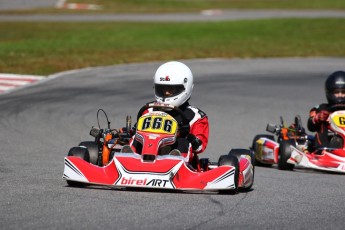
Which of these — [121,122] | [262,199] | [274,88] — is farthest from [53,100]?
[262,199]

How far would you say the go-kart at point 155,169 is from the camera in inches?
317

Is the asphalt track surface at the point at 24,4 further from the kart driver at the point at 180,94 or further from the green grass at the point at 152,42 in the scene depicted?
Result: the kart driver at the point at 180,94

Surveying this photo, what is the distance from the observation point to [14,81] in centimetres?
1884

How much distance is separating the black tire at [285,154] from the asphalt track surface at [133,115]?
162 mm

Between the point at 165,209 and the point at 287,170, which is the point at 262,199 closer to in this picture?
the point at 165,209

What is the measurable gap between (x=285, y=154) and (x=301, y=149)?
63 cm

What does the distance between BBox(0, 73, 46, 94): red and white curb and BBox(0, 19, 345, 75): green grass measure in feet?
2.75

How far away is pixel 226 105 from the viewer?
56.0 feet

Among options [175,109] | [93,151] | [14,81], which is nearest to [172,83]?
[175,109]

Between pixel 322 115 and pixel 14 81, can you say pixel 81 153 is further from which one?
pixel 14 81

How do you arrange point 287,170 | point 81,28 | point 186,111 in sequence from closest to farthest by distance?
point 186,111 → point 287,170 → point 81,28

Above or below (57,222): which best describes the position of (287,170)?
below

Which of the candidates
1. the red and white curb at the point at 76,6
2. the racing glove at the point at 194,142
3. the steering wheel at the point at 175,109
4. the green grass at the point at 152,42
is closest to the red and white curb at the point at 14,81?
the green grass at the point at 152,42

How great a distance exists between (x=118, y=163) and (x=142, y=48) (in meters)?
18.9
